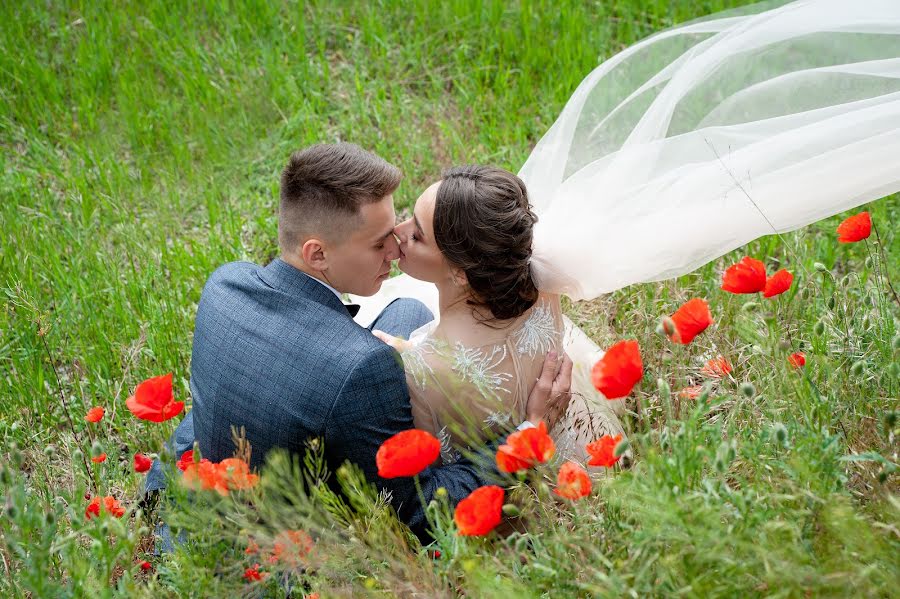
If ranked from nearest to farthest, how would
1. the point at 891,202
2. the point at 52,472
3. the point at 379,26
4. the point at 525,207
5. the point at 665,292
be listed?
the point at 525,207
the point at 52,472
the point at 665,292
the point at 891,202
the point at 379,26

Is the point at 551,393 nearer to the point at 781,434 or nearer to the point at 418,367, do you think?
the point at 418,367

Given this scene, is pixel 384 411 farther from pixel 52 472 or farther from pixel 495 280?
pixel 52 472

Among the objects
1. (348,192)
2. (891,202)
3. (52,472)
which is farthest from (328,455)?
(891,202)

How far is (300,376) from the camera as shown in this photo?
2.46m

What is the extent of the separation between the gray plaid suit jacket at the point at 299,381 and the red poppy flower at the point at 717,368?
2.50ft

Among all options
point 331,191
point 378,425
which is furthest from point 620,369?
point 331,191

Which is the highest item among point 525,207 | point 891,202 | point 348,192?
point 348,192

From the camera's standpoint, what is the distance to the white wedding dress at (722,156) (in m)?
2.57

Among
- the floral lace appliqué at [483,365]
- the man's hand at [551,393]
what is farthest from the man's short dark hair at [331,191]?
the man's hand at [551,393]

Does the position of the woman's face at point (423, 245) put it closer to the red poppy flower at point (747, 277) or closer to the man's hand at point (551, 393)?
the man's hand at point (551, 393)

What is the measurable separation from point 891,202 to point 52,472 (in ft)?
13.0

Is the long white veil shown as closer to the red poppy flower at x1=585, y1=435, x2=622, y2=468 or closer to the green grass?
the green grass

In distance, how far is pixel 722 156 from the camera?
2.82 meters

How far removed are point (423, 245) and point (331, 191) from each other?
37 cm
